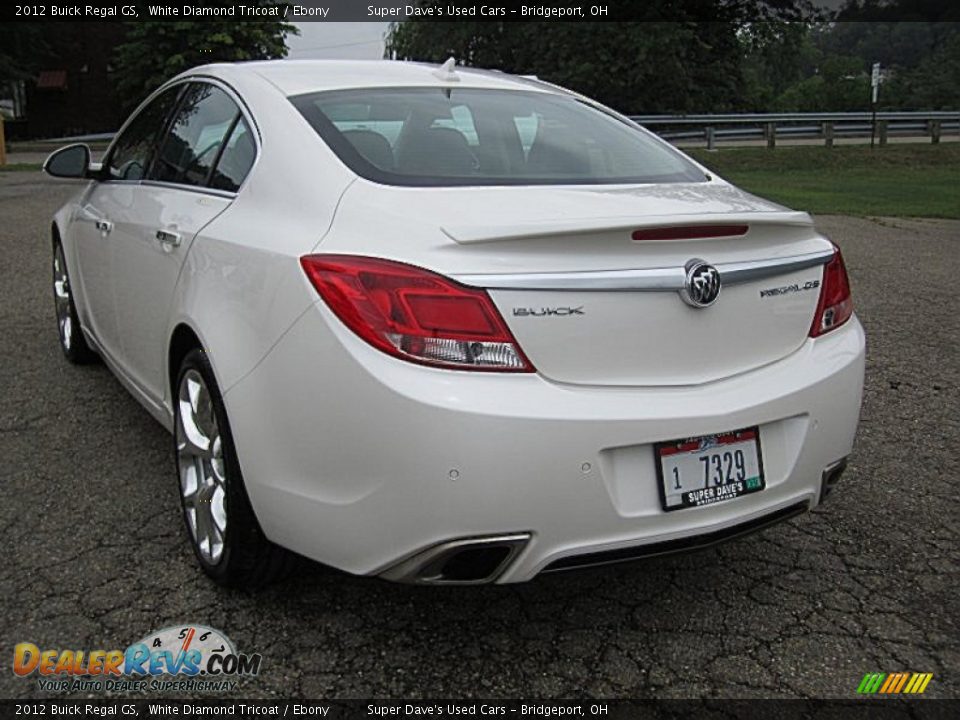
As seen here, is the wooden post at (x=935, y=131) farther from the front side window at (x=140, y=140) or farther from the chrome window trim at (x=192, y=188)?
the chrome window trim at (x=192, y=188)

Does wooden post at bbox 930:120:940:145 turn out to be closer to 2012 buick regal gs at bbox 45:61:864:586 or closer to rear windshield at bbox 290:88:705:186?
rear windshield at bbox 290:88:705:186

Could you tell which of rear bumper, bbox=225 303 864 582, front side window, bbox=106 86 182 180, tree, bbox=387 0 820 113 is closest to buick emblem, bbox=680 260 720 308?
rear bumper, bbox=225 303 864 582

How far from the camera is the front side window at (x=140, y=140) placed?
12.8 feet

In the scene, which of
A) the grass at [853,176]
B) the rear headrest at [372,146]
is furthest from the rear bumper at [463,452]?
the grass at [853,176]

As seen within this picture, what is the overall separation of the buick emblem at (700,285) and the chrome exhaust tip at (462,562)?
2.26ft

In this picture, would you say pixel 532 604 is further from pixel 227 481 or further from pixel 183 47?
pixel 183 47

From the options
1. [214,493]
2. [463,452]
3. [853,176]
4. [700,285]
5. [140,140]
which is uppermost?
[140,140]

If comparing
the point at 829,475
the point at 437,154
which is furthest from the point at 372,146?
the point at 829,475

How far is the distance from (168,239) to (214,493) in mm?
875

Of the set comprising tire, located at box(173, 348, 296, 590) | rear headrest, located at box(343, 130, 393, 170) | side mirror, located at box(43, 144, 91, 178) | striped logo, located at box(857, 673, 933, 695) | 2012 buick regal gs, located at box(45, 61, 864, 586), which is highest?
rear headrest, located at box(343, 130, 393, 170)

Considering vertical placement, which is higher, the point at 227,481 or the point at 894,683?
the point at 227,481

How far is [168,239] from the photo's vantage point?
3.16 m

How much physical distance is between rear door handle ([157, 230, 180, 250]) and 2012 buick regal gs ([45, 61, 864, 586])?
0.04 metres

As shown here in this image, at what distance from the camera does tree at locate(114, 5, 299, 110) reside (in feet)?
107
